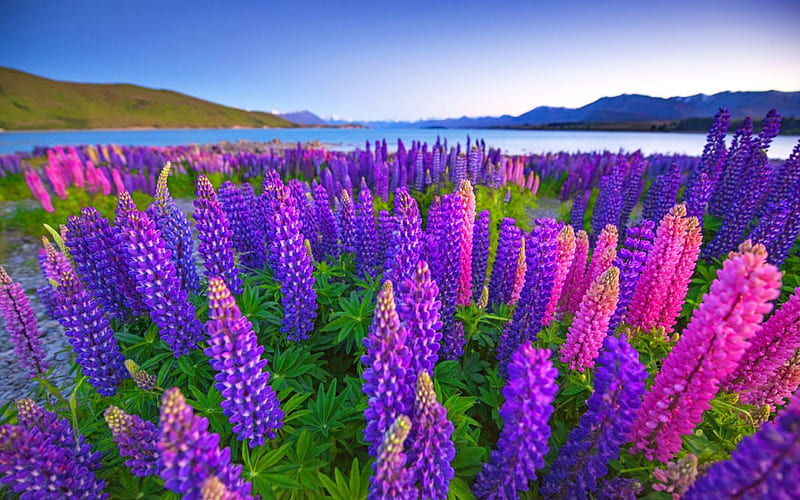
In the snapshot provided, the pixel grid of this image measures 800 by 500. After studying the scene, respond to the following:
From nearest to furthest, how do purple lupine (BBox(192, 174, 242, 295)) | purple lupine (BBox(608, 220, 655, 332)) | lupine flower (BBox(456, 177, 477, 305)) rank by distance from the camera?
purple lupine (BBox(192, 174, 242, 295)) < purple lupine (BBox(608, 220, 655, 332)) < lupine flower (BBox(456, 177, 477, 305))

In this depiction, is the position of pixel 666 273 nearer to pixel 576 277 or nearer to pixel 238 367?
pixel 576 277

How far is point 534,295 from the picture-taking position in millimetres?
3197

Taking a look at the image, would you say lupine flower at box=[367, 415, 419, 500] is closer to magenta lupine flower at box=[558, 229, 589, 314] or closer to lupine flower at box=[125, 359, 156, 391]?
lupine flower at box=[125, 359, 156, 391]

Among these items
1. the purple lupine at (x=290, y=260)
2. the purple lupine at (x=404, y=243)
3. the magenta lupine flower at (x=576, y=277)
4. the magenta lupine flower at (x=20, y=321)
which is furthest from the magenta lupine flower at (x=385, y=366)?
the magenta lupine flower at (x=20, y=321)

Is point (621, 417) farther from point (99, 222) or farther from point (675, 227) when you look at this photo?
point (99, 222)

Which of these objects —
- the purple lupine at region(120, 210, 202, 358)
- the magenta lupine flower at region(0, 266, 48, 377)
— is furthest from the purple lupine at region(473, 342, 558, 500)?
the magenta lupine flower at region(0, 266, 48, 377)

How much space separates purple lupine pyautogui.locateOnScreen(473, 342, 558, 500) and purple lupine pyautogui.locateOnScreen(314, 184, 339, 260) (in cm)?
339

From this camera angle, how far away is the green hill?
141125 millimetres

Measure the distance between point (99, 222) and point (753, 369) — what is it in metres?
5.90

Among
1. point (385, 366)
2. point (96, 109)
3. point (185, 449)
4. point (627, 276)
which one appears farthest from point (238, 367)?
point (96, 109)

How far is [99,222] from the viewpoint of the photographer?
3.23 metres

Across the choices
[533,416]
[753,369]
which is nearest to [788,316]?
[753,369]

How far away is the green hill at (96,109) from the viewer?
14112 centimetres

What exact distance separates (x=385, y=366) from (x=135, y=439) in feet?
5.45
